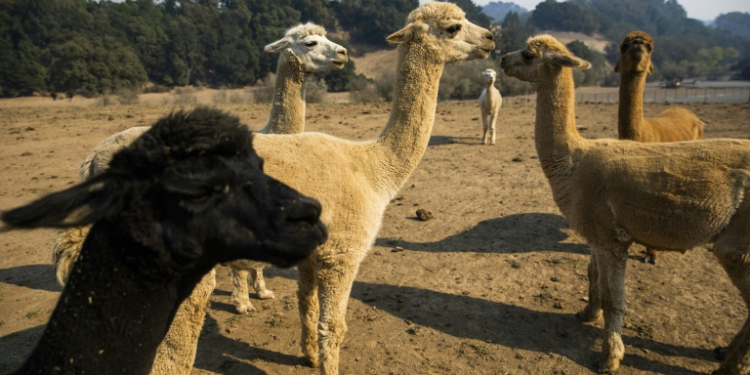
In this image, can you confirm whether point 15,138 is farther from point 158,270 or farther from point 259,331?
point 158,270

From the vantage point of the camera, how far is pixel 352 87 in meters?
47.0

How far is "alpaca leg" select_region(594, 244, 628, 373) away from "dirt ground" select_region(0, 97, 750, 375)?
19cm

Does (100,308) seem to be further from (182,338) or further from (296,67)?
(296,67)

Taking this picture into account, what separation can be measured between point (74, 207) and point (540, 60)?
427cm

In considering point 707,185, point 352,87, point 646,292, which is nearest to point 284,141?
point 707,185

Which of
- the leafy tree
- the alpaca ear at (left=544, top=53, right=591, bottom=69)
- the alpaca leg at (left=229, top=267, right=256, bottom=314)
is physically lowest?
the alpaca leg at (left=229, top=267, right=256, bottom=314)

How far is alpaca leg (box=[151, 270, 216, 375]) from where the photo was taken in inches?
123

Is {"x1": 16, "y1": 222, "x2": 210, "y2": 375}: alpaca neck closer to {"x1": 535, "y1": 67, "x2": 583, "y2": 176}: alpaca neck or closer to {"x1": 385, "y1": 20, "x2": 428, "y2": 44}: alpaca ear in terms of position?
{"x1": 385, "y1": 20, "x2": 428, "y2": 44}: alpaca ear

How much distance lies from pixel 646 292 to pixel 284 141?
442 centimetres

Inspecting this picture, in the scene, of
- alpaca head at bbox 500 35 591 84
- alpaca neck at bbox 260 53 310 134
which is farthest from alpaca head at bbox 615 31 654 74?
alpaca neck at bbox 260 53 310 134

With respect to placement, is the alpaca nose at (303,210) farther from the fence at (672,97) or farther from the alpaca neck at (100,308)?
the fence at (672,97)

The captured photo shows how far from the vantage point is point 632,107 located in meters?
6.14

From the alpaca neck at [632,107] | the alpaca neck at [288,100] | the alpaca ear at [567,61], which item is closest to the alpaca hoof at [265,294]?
the alpaca neck at [288,100]

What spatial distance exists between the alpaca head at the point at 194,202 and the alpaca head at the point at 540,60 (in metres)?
3.40
